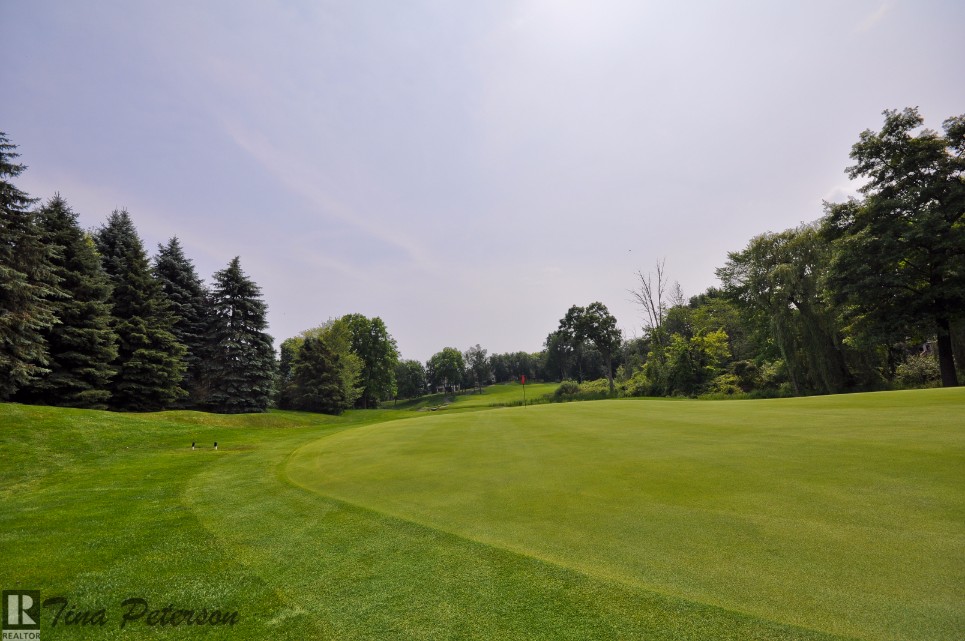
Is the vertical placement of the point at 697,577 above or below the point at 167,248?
below

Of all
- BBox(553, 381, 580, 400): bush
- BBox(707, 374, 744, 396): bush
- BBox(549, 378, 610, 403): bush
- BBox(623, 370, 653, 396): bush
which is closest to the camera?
BBox(707, 374, 744, 396): bush

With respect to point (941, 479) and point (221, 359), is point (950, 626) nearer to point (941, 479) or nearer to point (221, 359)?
point (941, 479)

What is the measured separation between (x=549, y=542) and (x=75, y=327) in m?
30.4

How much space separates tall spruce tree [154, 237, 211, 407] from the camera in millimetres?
32875

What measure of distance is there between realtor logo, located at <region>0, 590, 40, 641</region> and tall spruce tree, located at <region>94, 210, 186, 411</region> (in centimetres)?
2758

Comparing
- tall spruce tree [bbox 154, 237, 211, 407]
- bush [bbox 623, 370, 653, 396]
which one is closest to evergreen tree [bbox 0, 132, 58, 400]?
tall spruce tree [bbox 154, 237, 211, 407]

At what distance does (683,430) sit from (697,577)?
290 inches

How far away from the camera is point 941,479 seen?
484 centimetres

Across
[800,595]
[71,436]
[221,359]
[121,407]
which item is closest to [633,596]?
[800,595]

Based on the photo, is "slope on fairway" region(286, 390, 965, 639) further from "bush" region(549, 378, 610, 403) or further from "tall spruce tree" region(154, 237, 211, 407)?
"bush" region(549, 378, 610, 403)

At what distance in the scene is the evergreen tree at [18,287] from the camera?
57.0 ft

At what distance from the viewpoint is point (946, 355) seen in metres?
20.3

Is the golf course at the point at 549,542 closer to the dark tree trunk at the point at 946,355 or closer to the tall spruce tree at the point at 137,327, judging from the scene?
the dark tree trunk at the point at 946,355

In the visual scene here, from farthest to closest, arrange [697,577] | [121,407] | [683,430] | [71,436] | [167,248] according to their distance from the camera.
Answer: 1. [167,248]
2. [121,407]
3. [71,436]
4. [683,430]
5. [697,577]
